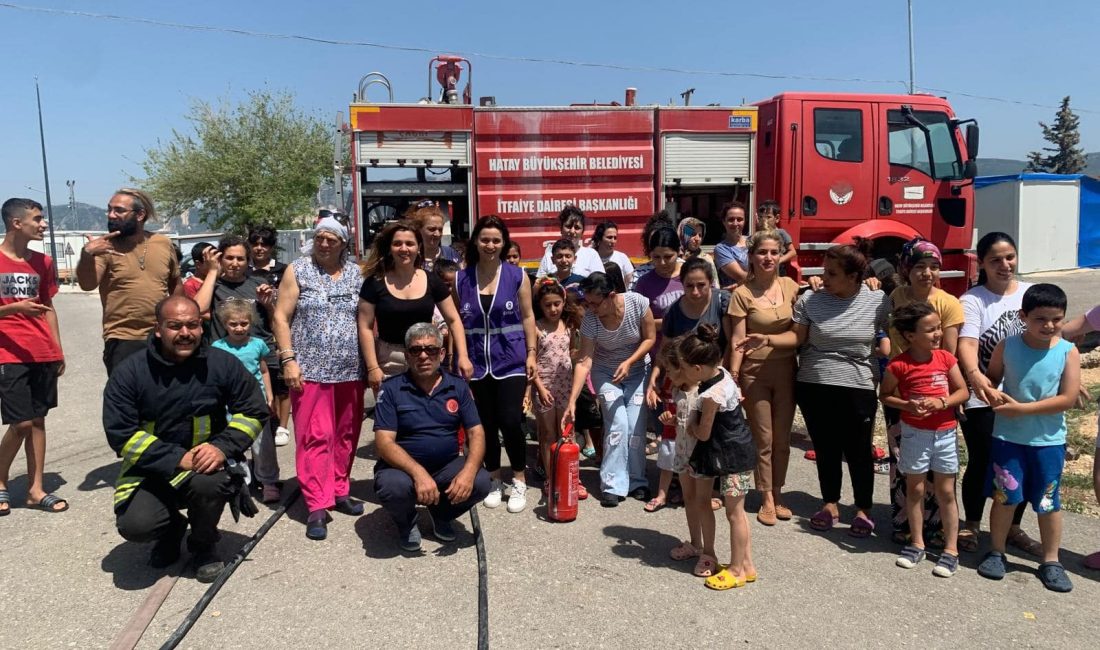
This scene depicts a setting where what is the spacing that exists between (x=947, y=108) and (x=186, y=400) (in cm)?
891

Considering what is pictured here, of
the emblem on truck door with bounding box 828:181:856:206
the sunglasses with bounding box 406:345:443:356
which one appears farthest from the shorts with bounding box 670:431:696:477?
the emblem on truck door with bounding box 828:181:856:206

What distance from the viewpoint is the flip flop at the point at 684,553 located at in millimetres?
3926

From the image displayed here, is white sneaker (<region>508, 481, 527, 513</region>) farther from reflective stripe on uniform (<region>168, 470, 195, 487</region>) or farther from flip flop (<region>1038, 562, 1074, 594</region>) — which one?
flip flop (<region>1038, 562, 1074, 594</region>)

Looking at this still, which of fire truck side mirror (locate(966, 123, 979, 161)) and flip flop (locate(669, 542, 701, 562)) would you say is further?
fire truck side mirror (locate(966, 123, 979, 161))

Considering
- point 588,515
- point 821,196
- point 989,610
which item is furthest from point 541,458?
point 821,196

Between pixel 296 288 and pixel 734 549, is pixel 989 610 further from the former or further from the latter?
pixel 296 288

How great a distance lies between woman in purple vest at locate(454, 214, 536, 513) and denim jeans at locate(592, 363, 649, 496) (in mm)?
508

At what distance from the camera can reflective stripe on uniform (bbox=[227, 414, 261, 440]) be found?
3791 mm

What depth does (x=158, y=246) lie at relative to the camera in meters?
4.98

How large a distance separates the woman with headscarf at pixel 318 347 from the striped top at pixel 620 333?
57.7 inches

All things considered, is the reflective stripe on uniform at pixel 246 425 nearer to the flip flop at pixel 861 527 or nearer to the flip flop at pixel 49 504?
the flip flop at pixel 49 504

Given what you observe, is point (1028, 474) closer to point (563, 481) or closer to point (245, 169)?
point (563, 481)

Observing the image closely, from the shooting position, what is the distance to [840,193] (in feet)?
28.2

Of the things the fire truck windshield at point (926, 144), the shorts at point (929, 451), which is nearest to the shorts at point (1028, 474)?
the shorts at point (929, 451)
